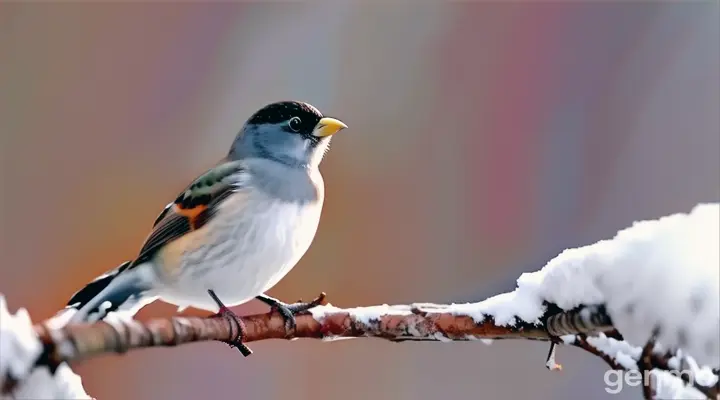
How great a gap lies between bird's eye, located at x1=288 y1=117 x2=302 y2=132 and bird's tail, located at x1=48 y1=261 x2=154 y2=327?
0.68ft

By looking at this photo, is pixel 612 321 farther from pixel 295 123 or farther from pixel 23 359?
pixel 295 123

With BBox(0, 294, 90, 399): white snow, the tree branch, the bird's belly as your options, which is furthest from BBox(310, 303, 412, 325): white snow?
BBox(0, 294, 90, 399): white snow

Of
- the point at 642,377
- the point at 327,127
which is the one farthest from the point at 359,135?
the point at 642,377

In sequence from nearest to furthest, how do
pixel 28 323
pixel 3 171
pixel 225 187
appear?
pixel 28 323
pixel 225 187
pixel 3 171

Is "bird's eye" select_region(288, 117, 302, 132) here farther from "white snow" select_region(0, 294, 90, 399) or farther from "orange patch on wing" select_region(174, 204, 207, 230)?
"white snow" select_region(0, 294, 90, 399)

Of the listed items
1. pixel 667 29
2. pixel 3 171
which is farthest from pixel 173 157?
pixel 667 29

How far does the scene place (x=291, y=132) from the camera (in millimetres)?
751

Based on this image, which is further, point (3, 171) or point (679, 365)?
point (3, 171)

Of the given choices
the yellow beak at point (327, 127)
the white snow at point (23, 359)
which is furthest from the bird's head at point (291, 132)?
the white snow at point (23, 359)

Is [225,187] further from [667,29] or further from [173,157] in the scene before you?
[667,29]

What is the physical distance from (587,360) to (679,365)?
70 cm

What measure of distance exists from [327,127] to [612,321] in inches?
16.6

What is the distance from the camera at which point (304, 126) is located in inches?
29.7

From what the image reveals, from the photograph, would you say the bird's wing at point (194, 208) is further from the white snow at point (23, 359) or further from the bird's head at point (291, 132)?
the white snow at point (23, 359)
